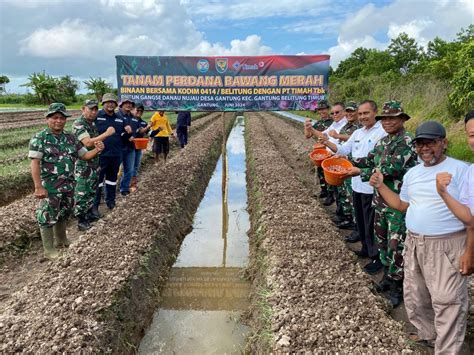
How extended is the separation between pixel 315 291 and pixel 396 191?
1334 millimetres

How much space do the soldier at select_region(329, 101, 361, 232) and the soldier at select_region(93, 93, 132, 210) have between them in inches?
147

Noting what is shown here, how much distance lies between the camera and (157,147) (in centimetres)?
1106

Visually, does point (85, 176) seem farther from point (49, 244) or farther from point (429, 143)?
point (429, 143)

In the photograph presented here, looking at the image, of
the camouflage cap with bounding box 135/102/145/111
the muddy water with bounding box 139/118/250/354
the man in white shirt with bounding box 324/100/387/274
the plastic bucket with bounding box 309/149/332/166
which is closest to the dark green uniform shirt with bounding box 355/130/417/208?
the man in white shirt with bounding box 324/100/387/274

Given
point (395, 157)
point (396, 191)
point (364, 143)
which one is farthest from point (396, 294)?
point (364, 143)

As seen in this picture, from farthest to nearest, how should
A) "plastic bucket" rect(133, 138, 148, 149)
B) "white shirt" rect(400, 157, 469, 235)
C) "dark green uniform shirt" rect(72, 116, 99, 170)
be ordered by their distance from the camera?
"plastic bucket" rect(133, 138, 148, 149) → "dark green uniform shirt" rect(72, 116, 99, 170) → "white shirt" rect(400, 157, 469, 235)

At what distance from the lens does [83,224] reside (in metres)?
6.41

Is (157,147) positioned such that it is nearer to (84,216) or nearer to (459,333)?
(84,216)

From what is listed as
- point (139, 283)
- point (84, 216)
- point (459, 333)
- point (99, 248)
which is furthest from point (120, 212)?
point (459, 333)

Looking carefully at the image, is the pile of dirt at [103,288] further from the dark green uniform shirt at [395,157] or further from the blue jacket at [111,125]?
the dark green uniform shirt at [395,157]

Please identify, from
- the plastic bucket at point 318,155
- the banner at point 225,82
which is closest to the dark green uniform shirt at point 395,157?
the plastic bucket at point 318,155

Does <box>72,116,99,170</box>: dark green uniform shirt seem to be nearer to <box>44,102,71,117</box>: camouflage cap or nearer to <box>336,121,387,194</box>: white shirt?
<box>44,102,71,117</box>: camouflage cap

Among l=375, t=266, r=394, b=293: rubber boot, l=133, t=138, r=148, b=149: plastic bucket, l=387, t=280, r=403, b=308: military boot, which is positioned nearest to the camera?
l=387, t=280, r=403, b=308: military boot

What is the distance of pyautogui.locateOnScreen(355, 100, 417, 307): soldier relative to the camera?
3740 mm
